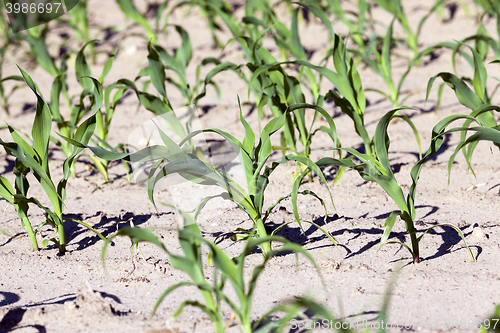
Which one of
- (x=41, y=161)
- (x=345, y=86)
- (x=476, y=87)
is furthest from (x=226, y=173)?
(x=476, y=87)

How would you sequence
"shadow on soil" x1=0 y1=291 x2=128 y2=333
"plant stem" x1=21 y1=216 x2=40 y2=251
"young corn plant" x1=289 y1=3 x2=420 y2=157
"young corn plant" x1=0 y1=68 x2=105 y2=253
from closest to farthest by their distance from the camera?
"shadow on soil" x1=0 y1=291 x2=128 y2=333
"young corn plant" x1=0 y1=68 x2=105 y2=253
"plant stem" x1=21 y1=216 x2=40 y2=251
"young corn plant" x1=289 y1=3 x2=420 y2=157

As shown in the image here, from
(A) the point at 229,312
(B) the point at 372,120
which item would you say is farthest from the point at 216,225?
(B) the point at 372,120

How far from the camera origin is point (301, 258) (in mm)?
1885

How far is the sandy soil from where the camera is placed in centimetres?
154

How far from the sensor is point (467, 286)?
5.32ft

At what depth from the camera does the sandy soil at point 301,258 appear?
60.7 inches

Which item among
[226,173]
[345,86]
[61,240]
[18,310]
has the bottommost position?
[18,310]

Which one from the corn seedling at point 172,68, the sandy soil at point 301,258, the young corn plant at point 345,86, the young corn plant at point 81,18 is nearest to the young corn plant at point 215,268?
the sandy soil at point 301,258

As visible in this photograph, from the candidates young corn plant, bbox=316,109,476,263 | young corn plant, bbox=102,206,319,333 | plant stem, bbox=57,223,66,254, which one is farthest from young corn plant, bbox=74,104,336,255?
plant stem, bbox=57,223,66,254

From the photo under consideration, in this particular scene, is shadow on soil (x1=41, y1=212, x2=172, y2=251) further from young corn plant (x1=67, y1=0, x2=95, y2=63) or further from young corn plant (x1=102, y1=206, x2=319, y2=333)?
young corn plant (x1=67, y1=0, x2=95, y2=63)

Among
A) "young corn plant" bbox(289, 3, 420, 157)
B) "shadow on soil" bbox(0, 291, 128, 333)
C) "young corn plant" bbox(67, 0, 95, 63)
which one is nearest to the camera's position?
"shadow on soil" bbox(0, 291, 128, 333)

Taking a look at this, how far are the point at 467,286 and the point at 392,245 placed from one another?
34 cm

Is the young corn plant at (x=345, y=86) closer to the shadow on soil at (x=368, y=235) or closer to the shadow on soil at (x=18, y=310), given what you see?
the shadow on soil at (x=368, y=235)

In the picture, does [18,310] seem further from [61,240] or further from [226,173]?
[226,173]
